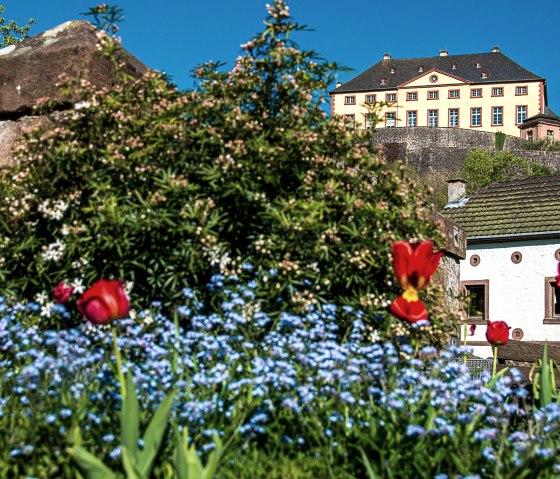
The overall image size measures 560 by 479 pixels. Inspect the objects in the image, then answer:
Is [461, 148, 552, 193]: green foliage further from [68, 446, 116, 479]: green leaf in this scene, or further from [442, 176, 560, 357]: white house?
[68, 446, 116, 479]: green leaf

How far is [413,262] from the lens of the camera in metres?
3.67

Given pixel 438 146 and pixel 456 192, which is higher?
pixel 438 146

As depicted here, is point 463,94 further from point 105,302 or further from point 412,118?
point 105,302

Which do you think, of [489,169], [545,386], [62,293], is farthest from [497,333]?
[489,169]

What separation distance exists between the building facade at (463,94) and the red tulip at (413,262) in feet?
248

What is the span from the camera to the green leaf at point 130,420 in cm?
265

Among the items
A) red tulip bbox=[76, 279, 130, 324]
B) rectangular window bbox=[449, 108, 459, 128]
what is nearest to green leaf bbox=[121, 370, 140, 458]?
red tulip bbox=[76, 279, 130, 324]

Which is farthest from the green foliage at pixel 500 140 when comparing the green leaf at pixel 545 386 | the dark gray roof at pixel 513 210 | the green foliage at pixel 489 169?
the green leaf at pixel 545 386

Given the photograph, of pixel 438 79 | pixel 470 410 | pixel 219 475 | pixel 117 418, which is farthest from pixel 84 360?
pixel 438 79

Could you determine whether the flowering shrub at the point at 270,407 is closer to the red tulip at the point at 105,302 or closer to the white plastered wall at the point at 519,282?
the red tulip at the point at 105,302

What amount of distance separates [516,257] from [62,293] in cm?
1978

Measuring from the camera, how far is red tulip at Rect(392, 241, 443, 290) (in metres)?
3.65

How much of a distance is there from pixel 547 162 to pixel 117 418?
6483cm

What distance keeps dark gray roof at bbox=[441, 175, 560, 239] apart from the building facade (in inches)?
2190
